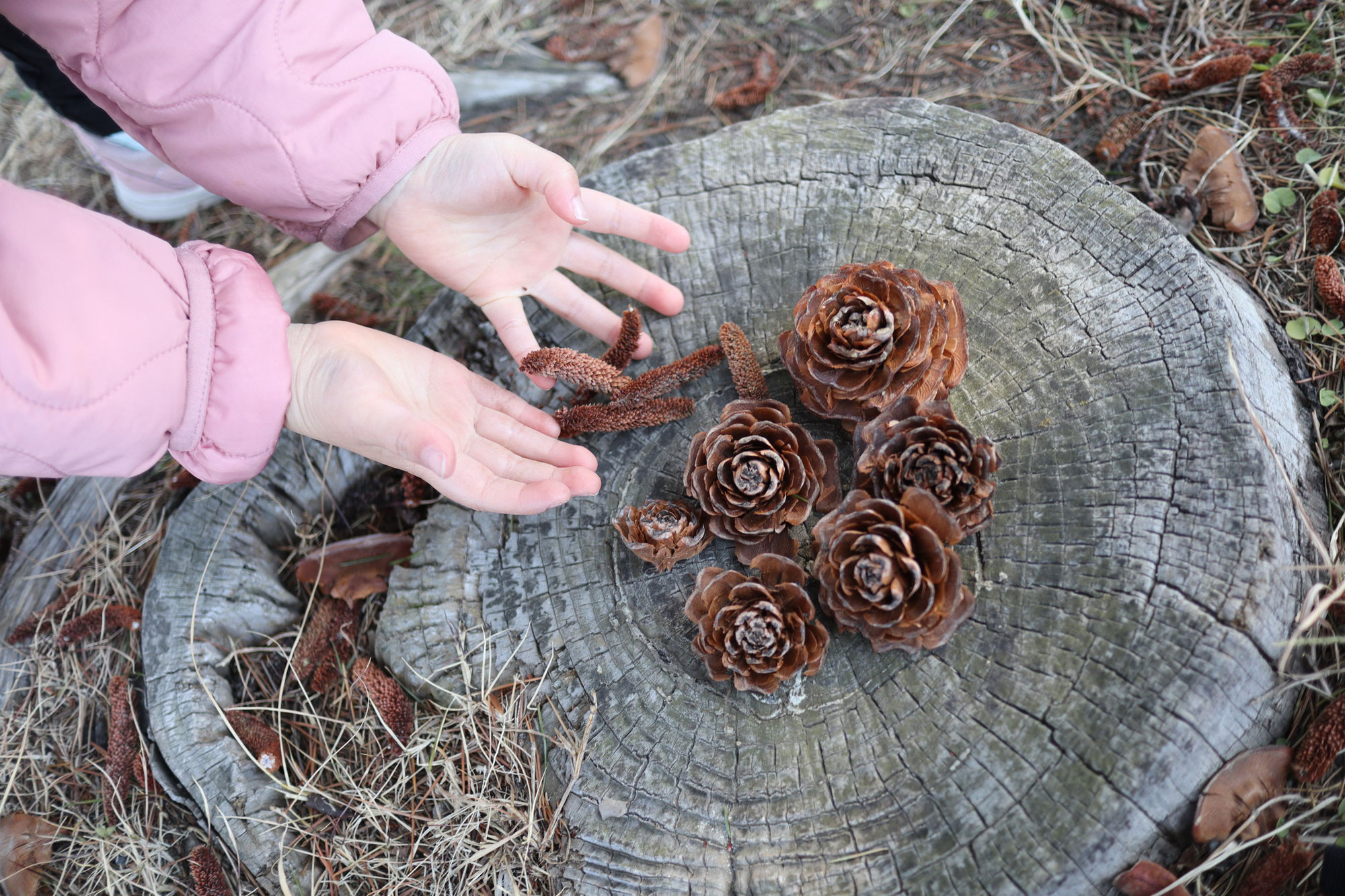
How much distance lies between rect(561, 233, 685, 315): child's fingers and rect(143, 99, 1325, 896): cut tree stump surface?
79 mm

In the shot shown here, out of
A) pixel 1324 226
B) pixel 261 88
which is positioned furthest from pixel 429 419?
pixel 1324 226

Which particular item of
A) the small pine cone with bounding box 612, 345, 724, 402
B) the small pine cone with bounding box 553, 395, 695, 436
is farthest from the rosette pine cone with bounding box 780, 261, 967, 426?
the small pine cone with bounding box 553, 395, 695, 436

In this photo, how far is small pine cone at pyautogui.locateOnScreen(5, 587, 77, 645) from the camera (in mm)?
2770

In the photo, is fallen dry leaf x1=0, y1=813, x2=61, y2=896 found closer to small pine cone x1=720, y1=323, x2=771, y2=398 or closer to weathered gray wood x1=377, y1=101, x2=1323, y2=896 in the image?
weathered gray wood x1=377, y1=101, x2=1323, y2=896

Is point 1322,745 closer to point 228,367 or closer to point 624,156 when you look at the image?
point 228,367

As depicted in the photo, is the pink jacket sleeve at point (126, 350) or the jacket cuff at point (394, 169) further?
the jacket cuff at point (394, 169)

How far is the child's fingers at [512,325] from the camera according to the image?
2.53m

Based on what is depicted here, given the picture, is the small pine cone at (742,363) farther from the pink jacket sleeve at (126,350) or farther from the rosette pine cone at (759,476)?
the pink jacket sleeve at (126,350)

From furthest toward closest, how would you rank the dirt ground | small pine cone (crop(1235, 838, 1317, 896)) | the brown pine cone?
the dirt ground
the brown pine cone
small pine cone (crop(1235, 838, 1317, 896))

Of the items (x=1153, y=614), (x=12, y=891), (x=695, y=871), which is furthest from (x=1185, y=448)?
(x=12, y=891)

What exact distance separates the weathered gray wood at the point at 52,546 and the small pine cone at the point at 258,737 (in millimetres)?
1029

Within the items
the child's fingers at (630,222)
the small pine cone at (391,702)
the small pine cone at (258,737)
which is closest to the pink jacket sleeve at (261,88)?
the child's fingers at (630,222)

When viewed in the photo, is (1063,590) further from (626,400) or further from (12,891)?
(12,891)

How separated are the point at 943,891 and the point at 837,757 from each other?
36 centimetres
